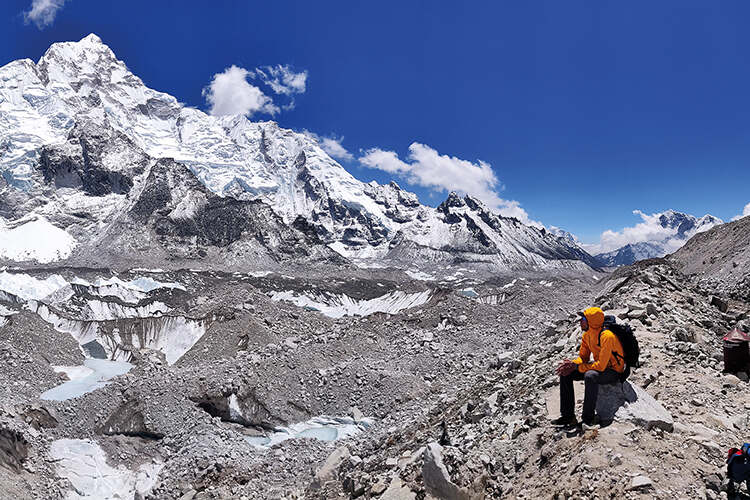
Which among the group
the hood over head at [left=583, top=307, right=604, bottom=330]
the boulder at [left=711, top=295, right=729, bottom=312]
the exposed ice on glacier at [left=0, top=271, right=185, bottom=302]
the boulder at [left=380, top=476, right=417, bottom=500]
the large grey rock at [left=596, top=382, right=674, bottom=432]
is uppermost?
the exposed ice on glacier at [left=0, top=271, right=185, bottom=302]

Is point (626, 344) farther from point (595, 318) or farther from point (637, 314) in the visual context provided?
point (637, 314)

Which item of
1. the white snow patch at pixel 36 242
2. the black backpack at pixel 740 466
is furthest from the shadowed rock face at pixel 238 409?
the white snow patch at pixel 36 242

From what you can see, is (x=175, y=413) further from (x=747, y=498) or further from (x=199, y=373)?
(x=747, y=498)

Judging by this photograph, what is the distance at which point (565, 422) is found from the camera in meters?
8.52

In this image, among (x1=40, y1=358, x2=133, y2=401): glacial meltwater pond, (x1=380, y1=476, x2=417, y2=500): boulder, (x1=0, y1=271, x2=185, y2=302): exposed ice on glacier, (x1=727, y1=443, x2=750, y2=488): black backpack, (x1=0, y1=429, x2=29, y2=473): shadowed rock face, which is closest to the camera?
(x1=727, y1=443, x2=750, y2=488): black backpack

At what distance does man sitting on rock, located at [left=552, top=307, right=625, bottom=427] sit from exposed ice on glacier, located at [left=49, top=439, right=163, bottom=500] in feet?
60.4

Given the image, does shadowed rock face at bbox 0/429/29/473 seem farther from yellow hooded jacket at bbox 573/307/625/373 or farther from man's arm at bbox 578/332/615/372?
man's arm at bbox 578/332/615/372

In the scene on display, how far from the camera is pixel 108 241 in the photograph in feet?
533

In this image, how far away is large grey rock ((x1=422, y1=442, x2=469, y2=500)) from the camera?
8.45 m

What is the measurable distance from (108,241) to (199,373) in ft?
515

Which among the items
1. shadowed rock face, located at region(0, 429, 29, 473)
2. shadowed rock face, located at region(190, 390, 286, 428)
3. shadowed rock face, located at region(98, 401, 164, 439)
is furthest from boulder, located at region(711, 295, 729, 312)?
shadowed rock face, located at region(0, 429, 29, 473)

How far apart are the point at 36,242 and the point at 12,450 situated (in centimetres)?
16898

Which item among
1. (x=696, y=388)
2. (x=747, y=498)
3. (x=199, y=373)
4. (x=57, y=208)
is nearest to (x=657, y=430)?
(x=747, y=498)

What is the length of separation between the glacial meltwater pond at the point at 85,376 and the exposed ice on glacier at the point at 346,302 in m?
35.5
